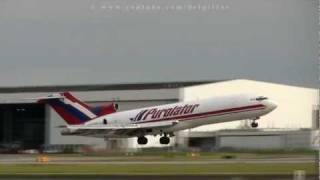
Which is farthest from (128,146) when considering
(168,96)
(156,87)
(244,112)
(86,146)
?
(244,112)

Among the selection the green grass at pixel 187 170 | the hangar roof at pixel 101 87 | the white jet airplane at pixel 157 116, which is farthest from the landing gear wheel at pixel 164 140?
the hangar roof at pixel 101 87

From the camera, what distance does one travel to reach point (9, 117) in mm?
159125

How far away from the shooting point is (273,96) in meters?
144

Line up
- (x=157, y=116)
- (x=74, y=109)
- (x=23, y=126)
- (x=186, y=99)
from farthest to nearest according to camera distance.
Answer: (x=23, y=126) < (x=186, y=99) < (x=74, y=109) < (x=157, y=116)

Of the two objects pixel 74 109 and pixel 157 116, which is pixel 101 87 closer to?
pixel 74 109

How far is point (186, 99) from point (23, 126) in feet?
157

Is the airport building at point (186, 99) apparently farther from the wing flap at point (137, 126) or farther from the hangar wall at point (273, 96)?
the wing flap at point (137, 126)

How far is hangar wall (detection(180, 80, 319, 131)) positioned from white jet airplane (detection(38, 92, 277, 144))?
118 feet

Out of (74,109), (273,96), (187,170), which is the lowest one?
(187,170)

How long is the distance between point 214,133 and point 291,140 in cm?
1968

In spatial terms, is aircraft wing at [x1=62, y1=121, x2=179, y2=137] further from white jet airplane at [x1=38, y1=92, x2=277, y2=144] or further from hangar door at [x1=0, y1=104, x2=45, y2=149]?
hangar door at [x1=0, y1=104, x2=45, y2=149]

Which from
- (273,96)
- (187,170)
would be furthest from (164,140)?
(273,96)

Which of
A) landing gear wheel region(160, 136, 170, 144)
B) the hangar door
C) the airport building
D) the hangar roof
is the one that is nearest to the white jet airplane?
landing gear wheel region(160, 136, 170, 144)

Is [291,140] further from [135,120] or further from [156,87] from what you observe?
[156,87]
